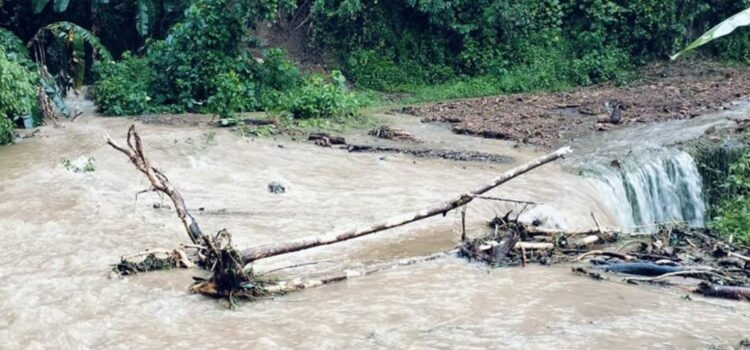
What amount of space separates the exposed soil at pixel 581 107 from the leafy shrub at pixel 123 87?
5381 millimetres

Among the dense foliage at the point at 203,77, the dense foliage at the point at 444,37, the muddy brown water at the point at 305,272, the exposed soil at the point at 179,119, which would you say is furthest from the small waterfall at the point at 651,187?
the dense foliage at the point at 444,37

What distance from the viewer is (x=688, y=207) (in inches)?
477

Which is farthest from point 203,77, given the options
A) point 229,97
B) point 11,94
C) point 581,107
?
point 581,107

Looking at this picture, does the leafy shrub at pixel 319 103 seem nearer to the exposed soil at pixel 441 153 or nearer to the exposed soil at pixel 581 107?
the exposed soil at pixel 581 107

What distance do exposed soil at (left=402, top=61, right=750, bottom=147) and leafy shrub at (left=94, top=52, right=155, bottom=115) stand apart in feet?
17.7

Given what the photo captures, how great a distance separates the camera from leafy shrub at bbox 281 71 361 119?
622 inches

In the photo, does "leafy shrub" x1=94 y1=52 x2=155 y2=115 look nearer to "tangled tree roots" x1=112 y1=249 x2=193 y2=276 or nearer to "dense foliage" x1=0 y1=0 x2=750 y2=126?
"dense foliage" x1=0 y1=0 x2=750 y2=126

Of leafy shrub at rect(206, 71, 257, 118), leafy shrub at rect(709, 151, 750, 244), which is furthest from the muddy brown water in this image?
leafy shrub at rect(206, 71, 257, 118)

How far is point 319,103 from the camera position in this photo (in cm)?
1595

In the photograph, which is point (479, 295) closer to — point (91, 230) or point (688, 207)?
point (91, 230)

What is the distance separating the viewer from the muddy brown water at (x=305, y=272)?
5.33 meters

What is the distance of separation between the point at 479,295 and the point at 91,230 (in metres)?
3.82

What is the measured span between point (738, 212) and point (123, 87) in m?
11.9

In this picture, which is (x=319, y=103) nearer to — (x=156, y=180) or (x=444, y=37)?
(x=444, y=37)
